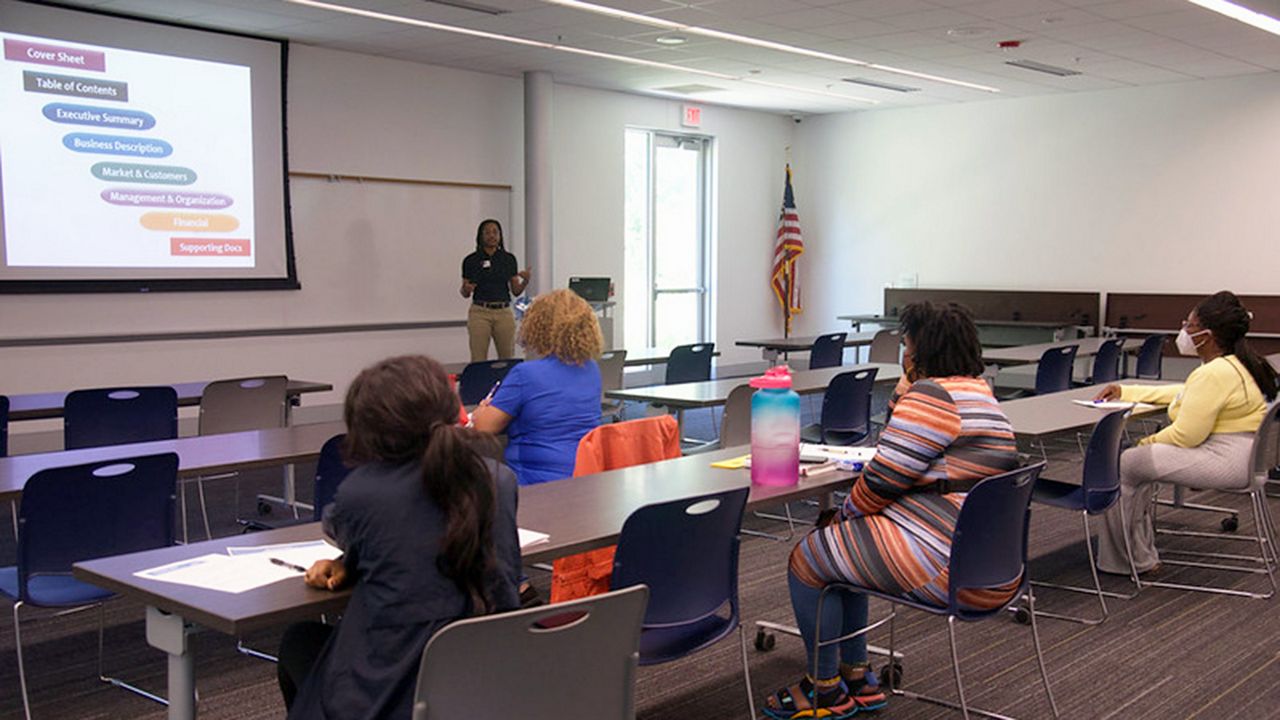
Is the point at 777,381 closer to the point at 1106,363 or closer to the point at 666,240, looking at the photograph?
the point at 1106,363

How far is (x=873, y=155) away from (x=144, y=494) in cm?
1119

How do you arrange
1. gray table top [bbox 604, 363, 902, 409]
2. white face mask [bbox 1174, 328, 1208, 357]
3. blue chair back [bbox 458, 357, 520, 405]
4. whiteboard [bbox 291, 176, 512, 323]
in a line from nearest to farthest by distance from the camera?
white face mask [bbox 1174, 328, 1208, 357] < gray table top [bbox 604, 363, 902, 409] < blue chair back [bbox 458, 357, 520, 405] < whiteboard [bbox 291, 176, 512, 323]

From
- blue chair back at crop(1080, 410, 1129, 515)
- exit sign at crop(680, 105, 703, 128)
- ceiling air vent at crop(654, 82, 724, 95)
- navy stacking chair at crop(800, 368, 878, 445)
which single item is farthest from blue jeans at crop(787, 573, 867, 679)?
exit sign at crop(680, 105, 703, 128)

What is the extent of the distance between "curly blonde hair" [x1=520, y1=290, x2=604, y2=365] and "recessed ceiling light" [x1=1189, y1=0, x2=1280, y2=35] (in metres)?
5.75

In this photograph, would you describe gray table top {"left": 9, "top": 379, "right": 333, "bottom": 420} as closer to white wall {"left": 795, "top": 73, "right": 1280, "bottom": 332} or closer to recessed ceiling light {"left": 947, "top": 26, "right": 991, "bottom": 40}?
recessed ceiling light {"left": 947, "top": 26, "right": 991, "bottom": 40}

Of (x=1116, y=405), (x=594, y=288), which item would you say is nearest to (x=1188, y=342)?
(x=1116, y=405)

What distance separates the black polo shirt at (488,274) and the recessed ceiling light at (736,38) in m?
2.42

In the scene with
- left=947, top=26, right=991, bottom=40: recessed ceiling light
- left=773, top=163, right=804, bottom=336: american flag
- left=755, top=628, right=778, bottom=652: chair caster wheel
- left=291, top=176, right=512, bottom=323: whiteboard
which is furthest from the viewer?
left=773, top=163, right=804, bottom=336: american flag

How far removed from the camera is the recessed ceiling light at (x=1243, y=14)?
7762 millimetres

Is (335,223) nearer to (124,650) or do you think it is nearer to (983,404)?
(124,650)

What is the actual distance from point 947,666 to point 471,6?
5.61 m

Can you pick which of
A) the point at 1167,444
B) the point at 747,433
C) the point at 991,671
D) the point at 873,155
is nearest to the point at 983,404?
the point at 991,671

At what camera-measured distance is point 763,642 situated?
4094 mm

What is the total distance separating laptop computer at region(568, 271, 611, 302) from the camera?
10484 millimetres
